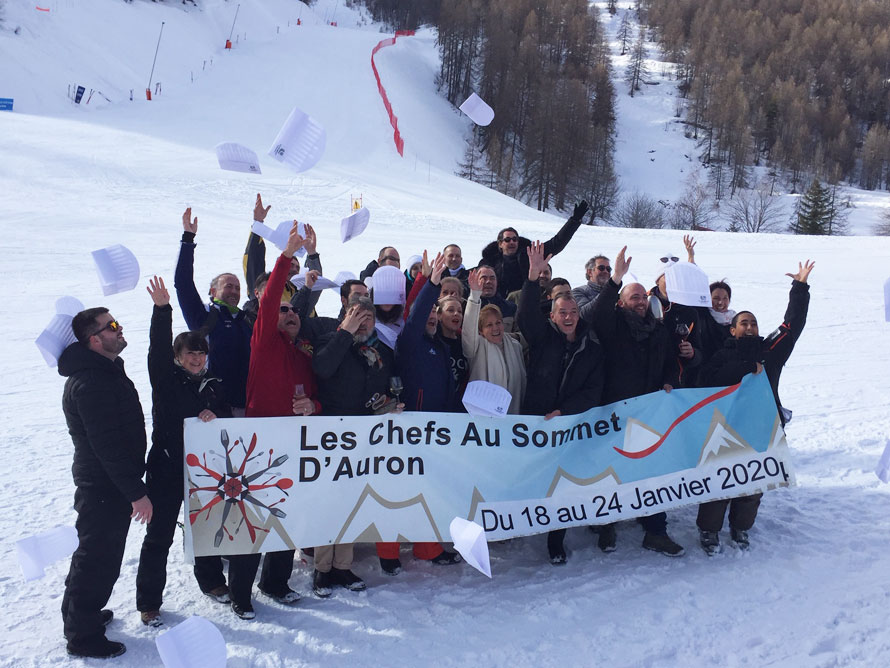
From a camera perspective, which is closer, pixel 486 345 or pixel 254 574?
pixel 254 574

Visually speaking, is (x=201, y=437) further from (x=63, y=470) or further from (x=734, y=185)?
(x=734, y=185)

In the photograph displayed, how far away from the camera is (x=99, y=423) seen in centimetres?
382

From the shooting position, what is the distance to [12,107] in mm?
30219

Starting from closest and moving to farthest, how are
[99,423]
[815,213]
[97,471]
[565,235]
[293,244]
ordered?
[99,423], [97,471], [293,244], [565,235], [815,213]

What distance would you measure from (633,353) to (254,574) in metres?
2.94

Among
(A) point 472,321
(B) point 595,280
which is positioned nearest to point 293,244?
(A) point 472,321

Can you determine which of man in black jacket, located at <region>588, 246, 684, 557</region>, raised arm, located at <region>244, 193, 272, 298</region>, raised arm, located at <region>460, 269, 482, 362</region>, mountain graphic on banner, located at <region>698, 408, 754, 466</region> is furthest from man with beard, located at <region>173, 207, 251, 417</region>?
mountain graphic on banner, located at <region>698, 408, 754, 466</region>

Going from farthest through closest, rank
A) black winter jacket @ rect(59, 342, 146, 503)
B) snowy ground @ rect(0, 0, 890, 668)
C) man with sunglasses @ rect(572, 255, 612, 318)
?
man with sunglasses @ rect(572, 255, 612, 318) → snowy ground @ rect(0, 0, 890, 668) → black winter jacket @ rect(59, 342, 146, 503)

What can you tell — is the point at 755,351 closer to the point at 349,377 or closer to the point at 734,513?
the point at 734,513

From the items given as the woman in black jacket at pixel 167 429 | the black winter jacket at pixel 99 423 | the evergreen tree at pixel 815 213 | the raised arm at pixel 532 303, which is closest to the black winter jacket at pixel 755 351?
the raised arm at pixel 532 303

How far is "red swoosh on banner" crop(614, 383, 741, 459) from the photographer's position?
5.12 meters

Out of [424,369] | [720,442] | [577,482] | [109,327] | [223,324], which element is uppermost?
[109,327]

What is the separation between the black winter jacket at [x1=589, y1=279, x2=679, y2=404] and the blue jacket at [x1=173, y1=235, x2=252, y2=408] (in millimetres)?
2430

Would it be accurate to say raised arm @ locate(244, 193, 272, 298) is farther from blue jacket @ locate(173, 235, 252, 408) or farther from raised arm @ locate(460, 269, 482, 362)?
raised arm @ locate(460, 269, 482, 362)
